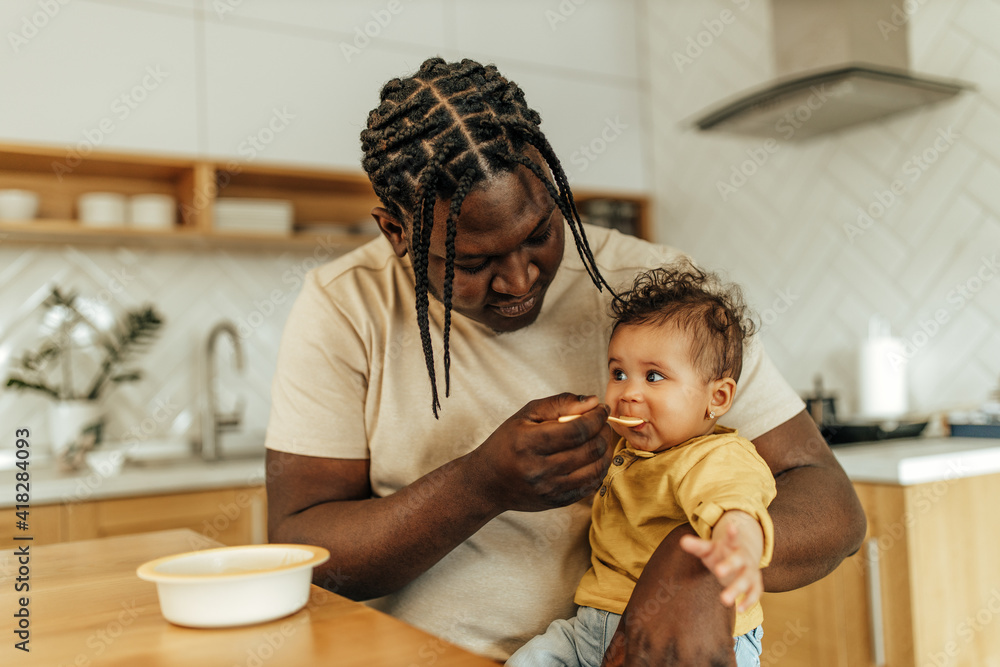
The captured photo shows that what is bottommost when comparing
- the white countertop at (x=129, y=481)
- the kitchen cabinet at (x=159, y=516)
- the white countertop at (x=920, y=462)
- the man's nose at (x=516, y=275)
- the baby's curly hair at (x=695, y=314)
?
the kitchen cabinet at (x=159, y=516)

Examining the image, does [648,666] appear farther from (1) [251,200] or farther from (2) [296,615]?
(1) [251,200]

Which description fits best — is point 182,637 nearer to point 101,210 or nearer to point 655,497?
point 655,497

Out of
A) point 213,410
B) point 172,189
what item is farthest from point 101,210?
point 213,410

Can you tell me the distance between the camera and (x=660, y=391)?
1.13 metres

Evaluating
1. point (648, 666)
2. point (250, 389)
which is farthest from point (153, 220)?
point (648, 666)

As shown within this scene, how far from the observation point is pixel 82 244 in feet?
9.26

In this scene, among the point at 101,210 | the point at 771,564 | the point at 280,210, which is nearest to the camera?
the point at 771,564

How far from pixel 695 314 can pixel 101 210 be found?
2.19 meters

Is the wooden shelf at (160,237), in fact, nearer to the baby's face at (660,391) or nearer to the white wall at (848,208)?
the white wall at (848,208)

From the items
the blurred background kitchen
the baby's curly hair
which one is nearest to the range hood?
the blurred background kitchen

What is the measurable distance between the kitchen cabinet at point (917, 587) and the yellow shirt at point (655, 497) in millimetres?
956

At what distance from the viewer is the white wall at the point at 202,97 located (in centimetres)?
A: 263

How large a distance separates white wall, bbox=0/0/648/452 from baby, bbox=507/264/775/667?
1.81m

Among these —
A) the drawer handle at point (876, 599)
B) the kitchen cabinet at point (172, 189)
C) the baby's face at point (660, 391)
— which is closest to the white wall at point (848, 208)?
the drawer handle at point (876, 599)
